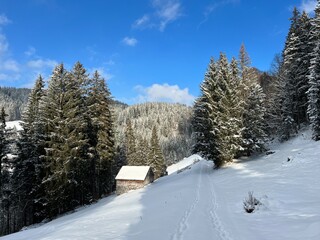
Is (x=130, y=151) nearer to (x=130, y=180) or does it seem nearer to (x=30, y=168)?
(x=130, y=180)

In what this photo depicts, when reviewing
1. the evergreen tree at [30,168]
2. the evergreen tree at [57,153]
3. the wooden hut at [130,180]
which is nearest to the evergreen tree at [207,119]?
the wooden hut at [130,180]

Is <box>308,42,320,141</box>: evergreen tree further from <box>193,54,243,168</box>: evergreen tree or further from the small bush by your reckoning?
the small bush

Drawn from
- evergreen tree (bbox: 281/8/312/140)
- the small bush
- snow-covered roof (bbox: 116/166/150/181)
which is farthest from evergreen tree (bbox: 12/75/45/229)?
evergreen tree (bbox: 281/8/312/140)

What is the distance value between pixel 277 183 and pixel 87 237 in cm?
1345

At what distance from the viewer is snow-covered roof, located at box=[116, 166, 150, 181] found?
3931 centimetres

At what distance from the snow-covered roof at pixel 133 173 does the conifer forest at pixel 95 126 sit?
192cm

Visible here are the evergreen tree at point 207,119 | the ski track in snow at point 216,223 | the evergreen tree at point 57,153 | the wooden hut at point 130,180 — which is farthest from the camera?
the wooden hut at point 130,180

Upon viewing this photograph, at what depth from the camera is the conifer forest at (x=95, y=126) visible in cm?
3067

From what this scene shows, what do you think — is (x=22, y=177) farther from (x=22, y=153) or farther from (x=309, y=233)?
(x=309, y=233)

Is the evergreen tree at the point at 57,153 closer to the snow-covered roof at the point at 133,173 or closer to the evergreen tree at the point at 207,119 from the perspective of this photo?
the snow-covered roof at the point at 133,173

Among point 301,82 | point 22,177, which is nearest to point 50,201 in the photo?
point 22,177

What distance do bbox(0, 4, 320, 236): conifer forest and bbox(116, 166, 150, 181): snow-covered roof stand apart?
1919 mm

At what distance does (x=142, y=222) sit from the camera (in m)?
13.2

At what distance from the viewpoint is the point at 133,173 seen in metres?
40.5
